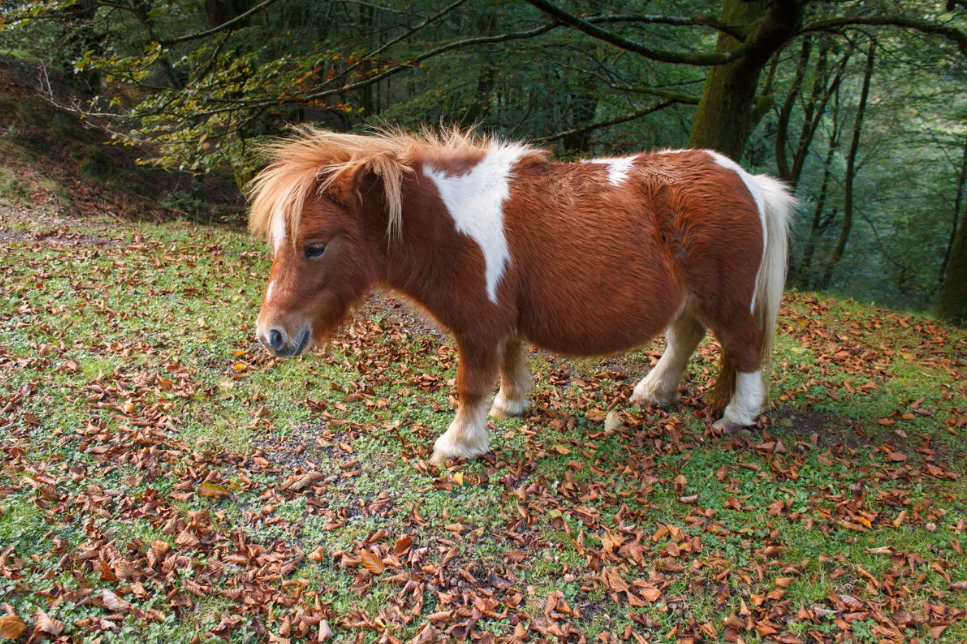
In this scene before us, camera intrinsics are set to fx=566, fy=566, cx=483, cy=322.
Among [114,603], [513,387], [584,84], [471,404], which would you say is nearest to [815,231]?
[584,84]

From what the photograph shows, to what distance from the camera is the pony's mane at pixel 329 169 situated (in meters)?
3.23

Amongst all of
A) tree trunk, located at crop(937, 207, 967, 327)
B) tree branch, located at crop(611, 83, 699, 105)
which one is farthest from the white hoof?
tree trunk, located at crop(937, 207, 967, 327)

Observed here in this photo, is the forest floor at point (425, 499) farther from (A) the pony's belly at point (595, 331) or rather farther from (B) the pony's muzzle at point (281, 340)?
(A) the pony's belly at point (595, 331)

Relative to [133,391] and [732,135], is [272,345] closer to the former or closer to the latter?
[133,391]

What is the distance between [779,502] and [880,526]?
573mm

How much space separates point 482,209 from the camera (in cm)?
361

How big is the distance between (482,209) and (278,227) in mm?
1236

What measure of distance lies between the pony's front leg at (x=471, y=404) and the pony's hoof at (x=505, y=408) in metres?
0.55

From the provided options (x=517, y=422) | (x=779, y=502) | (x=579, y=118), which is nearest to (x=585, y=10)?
(x=579, y=118)

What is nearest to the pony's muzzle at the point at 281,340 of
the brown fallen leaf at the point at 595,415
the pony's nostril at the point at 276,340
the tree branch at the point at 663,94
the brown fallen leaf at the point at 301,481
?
the pony's nostril at the point at 276,340

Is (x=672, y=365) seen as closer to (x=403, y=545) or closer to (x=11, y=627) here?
(x=403, y=545)

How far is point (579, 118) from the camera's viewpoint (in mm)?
10305

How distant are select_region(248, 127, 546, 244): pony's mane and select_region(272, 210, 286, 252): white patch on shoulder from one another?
0.04 ft

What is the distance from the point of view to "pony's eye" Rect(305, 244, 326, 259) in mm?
3244
